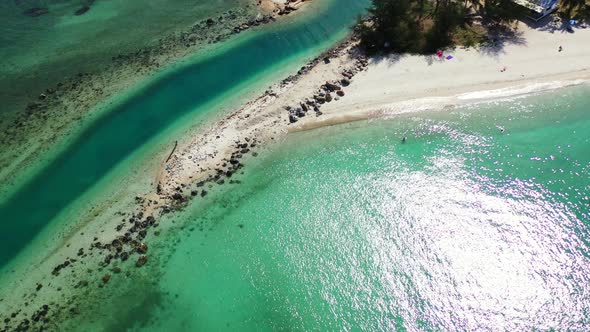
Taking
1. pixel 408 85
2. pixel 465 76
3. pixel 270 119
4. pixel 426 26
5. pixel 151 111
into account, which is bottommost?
pixel 151 111

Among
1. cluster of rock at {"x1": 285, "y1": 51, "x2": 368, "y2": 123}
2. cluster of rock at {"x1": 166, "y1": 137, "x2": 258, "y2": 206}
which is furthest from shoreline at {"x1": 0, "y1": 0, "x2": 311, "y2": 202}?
cluster of rock at {"x1": 285, "y1": 51, "x2": 368, "y2": 123}

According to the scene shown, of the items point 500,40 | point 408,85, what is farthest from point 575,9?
point 408,85

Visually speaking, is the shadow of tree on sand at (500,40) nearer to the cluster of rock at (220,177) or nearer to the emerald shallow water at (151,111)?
the emerald shallow water at (151,111)


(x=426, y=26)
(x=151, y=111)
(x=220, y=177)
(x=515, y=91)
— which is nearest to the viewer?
(x=220, y=177)

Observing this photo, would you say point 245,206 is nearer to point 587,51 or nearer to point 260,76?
point 260,76

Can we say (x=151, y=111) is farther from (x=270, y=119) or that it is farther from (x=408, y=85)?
(x=408, y=85)

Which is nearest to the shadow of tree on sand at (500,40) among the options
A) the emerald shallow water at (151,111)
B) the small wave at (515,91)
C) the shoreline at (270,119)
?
the shoreline at (270,119)

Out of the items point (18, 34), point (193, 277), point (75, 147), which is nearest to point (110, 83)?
point (75, 147)

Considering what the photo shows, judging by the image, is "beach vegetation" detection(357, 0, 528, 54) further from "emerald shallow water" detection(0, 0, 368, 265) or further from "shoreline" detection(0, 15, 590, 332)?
"emerald shallow water" detection(0, 0, 368, 265)
